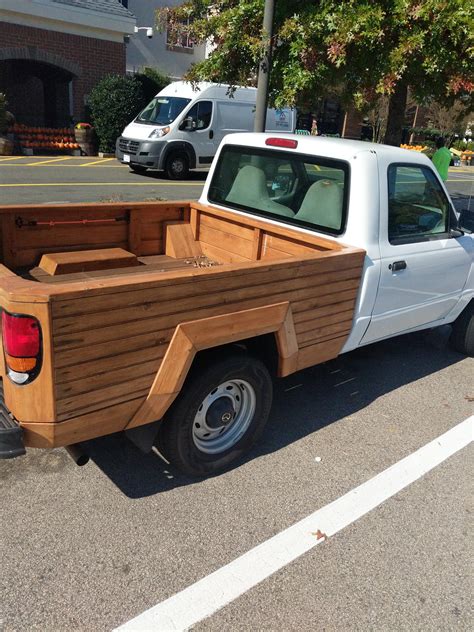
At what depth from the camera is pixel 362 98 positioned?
7855 millimetres

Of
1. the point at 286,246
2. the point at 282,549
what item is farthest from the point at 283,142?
the point at 282,549

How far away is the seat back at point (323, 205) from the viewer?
387 cm

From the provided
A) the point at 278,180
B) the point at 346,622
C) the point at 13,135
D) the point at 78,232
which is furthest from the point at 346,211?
the point at 13,135

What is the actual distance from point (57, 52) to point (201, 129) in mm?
7565

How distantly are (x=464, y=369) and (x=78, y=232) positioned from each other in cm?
364

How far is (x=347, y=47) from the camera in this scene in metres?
6.88

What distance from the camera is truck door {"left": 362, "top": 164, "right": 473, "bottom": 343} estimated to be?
153 inches

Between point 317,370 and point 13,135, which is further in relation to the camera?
point 13,135

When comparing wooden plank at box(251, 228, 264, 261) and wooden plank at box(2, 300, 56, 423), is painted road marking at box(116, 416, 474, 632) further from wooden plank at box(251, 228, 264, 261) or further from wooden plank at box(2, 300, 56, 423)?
wooden plank at box(251, 228, 264, 261)

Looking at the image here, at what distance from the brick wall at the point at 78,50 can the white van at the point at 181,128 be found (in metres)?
5.69

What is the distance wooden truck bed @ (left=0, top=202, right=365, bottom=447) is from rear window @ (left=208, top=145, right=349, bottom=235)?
187mm

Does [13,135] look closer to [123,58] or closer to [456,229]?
[123,58]

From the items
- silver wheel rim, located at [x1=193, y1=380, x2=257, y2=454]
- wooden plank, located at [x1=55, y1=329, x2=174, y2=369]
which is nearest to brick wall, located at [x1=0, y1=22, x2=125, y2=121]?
silver wheel rim, located at [x1=193, y1=380, x2=257, y2=454]

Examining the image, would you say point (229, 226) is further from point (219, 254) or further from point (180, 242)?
point (180, 242)
